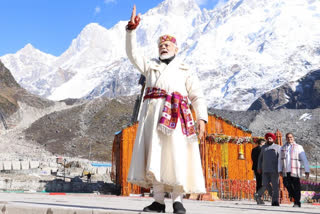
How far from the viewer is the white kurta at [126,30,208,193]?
4219mm

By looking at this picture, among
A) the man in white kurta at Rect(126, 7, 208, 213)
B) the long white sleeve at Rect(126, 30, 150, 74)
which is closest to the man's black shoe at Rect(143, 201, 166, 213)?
the man in white kurta at Rect(126, 7, 208, 213)

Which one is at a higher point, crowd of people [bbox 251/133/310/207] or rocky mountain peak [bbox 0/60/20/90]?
rocky mountain peak [bbox 0/60/20/90]

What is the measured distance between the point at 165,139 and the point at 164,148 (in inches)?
3.5

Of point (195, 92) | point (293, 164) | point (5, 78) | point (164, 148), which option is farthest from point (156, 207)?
point (5, 78)

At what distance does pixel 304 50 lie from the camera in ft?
565

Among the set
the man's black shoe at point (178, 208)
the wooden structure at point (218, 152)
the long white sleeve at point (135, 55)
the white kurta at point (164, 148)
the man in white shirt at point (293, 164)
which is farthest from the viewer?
the wooden structure at point (218, 152)

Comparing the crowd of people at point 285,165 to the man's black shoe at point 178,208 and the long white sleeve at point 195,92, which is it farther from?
the man's black shoe at point 178,208

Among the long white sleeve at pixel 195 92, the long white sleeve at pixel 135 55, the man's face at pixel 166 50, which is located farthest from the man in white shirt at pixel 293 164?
the long white sleeve at pixel 135 55

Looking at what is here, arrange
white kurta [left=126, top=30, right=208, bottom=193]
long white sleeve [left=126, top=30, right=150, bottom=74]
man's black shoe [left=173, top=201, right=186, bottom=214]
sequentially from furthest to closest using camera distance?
long white sleeve [left=126, top=30, right=150, bottom=74] < white kurta [left=126, top=30, right=208, bottom=193] < man's black shoe [left=173, top=201, right=186, bottom=214]

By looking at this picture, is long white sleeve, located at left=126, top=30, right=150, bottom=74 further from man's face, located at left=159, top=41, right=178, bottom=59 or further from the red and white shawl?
the red and white shawl

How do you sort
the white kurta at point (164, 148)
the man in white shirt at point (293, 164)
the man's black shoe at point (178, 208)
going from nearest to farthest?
the man's black shoe at point (178, 208), the white kurta at point (164, 148), the man in white shirt at point (293, 164)

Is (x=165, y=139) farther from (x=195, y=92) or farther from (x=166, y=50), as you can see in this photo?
(x=166, y=50)

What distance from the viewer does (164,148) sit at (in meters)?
4.31

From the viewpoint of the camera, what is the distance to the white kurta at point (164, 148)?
4.22 m
